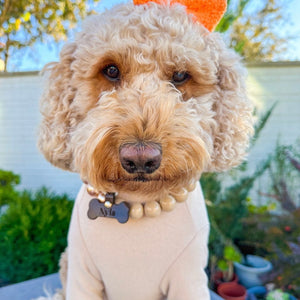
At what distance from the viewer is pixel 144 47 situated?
932 millimetres

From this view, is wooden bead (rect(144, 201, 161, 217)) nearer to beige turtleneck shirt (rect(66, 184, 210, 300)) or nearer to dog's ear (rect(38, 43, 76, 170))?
beige turtleneck shirt (rect(66, 184, 210, 300))

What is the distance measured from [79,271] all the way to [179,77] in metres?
0.89

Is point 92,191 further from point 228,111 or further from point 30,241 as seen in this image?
point 30,241

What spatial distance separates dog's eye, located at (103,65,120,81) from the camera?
1.01 metres

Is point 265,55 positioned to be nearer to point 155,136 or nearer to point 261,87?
point 261,87

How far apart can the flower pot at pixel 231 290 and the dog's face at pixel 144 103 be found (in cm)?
162

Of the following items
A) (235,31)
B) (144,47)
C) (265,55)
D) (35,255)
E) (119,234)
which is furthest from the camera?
(265,55)

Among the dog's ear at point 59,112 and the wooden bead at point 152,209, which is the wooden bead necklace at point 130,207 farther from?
the dog's ear at point 59,112

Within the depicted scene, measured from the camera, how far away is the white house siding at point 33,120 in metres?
3.58

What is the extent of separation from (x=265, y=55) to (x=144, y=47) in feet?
10.1

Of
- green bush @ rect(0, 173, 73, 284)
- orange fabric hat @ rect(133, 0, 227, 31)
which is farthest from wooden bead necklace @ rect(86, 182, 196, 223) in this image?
green bush @ rect(0, 173, 73, 284)

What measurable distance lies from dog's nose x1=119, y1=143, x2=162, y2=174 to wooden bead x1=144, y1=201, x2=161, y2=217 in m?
0.25

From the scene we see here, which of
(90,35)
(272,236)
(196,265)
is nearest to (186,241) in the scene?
(196,265)

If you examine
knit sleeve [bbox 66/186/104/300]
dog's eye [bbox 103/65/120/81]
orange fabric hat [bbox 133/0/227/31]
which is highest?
orange fabric hat [bbox 133/0/227/31]
